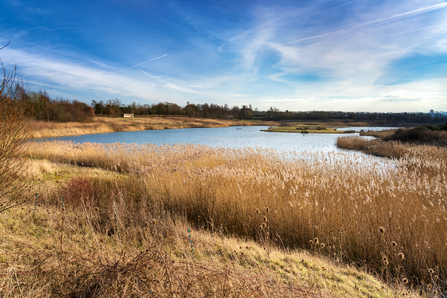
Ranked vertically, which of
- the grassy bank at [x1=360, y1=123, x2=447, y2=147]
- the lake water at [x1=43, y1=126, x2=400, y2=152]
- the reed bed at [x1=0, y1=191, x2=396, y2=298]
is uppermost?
the grassy bank at [x1=360, y1=123, x2=447, y2=147]

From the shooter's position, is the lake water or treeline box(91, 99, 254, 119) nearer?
the lake water

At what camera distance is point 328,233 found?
14.6ft

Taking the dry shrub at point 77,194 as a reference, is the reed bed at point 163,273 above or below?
above

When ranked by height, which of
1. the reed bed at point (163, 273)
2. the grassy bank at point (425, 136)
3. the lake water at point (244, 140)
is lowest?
the lake water at point (244, 140)

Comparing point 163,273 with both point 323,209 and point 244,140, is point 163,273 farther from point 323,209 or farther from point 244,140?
point 244,140

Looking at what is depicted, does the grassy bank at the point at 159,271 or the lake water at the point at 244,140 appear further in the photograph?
the lake water at the point at 244,140

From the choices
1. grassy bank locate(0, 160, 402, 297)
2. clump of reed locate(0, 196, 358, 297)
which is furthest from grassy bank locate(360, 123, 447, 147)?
clump of reed locate(0, 196, 358, 297)

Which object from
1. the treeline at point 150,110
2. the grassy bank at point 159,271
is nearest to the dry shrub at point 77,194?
the grassy bank at point 159,271

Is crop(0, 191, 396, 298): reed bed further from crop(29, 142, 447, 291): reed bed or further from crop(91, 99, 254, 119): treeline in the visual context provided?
crop(91, 99, 254, 119): treeline

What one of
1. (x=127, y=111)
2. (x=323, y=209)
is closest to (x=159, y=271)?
(x=323, y=209)

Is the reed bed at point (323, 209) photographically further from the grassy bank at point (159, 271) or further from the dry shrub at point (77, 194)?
the grassy bank at point (159, 271)

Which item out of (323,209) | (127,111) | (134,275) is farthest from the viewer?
(127,111)

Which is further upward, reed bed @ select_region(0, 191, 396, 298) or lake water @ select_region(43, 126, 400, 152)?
reed bed @ select_region(0, 191, 396, 298)

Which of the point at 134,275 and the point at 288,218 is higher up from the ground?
the point at 134,275
